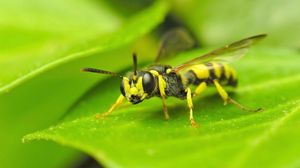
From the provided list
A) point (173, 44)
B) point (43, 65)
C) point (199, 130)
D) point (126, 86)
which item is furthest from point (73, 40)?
point (199, 130)

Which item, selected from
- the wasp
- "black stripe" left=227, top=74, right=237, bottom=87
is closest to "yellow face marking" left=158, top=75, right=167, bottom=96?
the wasp

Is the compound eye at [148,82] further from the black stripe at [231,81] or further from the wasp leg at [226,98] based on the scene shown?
the black stripe at [231,81]

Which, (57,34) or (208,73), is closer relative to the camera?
(208,73)

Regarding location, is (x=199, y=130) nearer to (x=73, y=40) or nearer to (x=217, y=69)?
(x=217, y=69)

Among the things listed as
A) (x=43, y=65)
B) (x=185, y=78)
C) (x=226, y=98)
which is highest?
(x=43, y=65)

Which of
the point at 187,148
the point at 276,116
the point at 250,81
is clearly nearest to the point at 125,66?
the point at 250,81

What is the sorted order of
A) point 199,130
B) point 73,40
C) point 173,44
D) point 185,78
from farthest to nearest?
point 73,40
point 173,44
point 185,78
point 199,130
